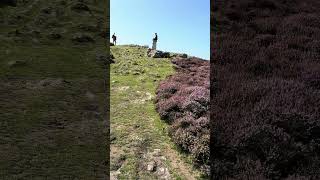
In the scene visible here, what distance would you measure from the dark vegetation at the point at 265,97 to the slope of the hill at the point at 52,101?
11.9 ft

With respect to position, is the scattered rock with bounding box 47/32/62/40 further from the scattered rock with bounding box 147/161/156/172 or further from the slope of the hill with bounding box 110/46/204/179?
the scattered rock with bounding box 147/161/156/172

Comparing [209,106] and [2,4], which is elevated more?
[2,4]

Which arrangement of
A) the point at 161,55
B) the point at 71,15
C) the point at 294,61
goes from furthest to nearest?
the point at 71,15, the point at 161,55, the point at 294,61

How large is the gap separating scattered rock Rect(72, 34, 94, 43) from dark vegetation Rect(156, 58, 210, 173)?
7.34 metres

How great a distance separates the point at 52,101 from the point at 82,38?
1123 cm

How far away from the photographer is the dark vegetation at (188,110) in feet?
43.0

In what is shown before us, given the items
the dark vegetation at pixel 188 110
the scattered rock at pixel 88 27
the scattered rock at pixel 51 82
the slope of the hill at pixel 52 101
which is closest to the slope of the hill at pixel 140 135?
the dark vegetation at pixel 188 110

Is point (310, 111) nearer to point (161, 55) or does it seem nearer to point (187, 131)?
point (187, 131)

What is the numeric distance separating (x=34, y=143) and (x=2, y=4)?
25.7 meters

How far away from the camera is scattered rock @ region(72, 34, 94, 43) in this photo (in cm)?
2662

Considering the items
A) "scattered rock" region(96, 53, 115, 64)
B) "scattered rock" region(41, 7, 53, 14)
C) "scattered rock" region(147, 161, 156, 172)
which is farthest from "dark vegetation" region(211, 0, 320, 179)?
"scattered rock" region(41, 7, 53, 14)

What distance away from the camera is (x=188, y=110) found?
15.6m

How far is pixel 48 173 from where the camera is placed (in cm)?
1157

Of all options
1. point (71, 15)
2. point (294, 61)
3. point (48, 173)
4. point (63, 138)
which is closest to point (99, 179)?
point (48, 173)
